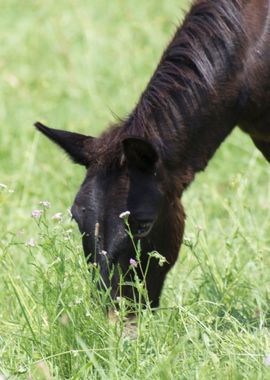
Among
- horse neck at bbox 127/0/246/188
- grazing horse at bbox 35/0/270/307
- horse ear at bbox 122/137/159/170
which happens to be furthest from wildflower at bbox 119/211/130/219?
horse neck at bbox 127/0/246/188

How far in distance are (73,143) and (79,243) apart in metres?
0.43

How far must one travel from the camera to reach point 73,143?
415 cm

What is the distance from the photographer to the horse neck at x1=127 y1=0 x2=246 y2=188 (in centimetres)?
405

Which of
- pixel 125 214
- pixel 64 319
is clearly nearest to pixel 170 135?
pixel 125 214

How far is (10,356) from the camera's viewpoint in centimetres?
380

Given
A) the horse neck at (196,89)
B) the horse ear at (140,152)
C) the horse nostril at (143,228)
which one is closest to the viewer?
the horse ear at (140,152)

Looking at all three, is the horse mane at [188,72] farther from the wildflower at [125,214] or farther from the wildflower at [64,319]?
the wildflower at [64,319]

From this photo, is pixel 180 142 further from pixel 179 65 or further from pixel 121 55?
pixel 121 55

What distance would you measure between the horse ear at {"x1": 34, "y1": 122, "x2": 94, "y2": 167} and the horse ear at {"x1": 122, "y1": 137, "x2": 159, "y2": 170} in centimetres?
25

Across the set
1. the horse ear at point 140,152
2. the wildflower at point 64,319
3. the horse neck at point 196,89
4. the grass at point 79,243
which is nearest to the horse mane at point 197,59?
the horse neck at point 196,89

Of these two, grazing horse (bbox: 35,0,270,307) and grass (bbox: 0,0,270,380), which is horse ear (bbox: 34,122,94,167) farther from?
grass (bbox: 0,0,270,380)

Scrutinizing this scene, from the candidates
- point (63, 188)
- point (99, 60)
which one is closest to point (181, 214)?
point (63, 188)

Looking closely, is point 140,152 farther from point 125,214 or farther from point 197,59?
point 197,59

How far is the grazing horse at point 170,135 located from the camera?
3898 millimetres
